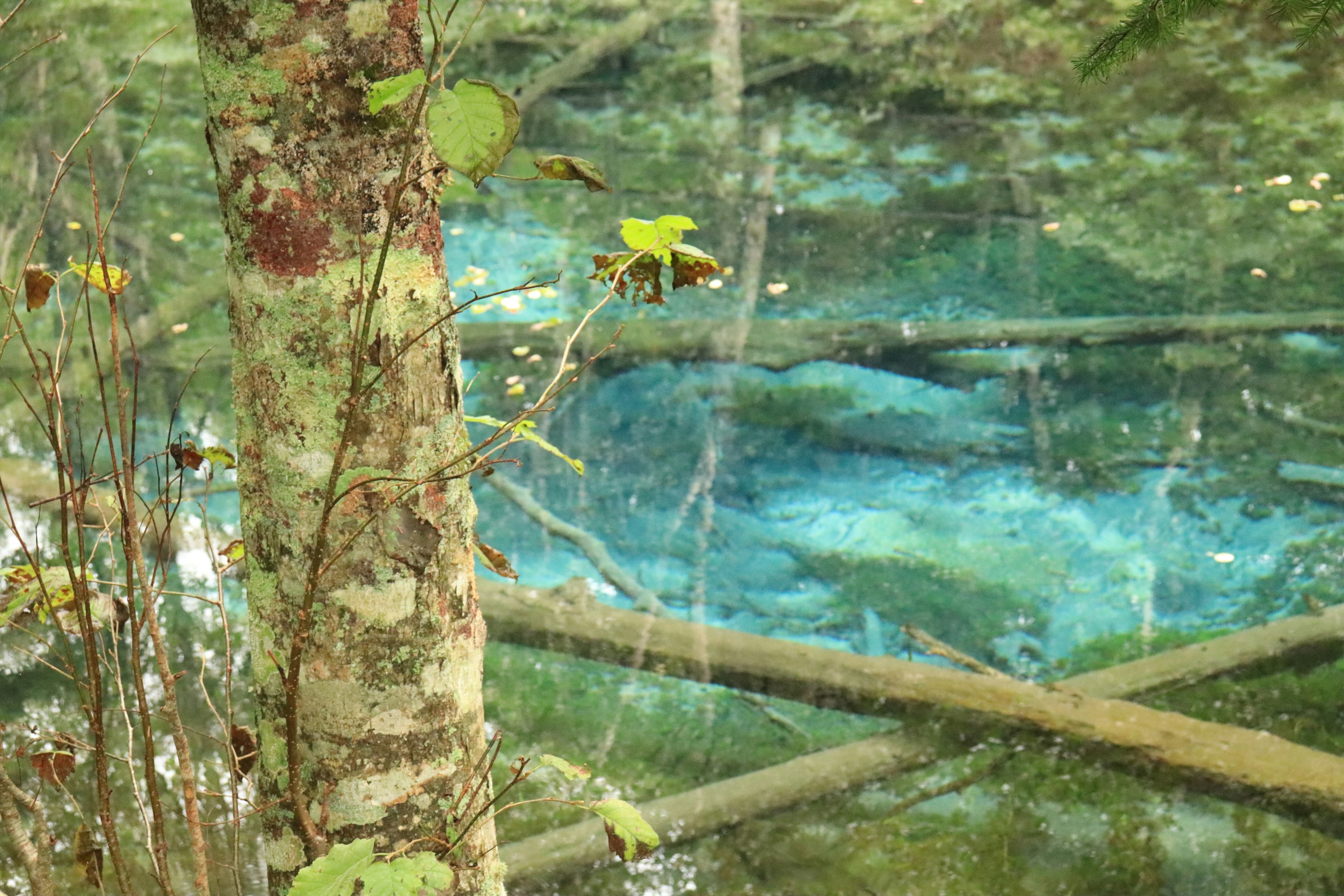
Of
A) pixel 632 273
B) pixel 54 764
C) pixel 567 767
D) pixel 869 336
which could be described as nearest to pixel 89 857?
pixel 54 764

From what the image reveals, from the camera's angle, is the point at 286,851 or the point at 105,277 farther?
the point at 286,851

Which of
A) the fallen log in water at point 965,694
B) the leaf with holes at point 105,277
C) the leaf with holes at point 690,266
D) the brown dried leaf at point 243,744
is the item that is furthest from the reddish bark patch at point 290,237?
the fallen log in water at point 965,694

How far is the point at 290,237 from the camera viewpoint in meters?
1.22

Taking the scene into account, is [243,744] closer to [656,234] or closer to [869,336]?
[656,234]

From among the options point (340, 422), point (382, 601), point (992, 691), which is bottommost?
point (992, 691)

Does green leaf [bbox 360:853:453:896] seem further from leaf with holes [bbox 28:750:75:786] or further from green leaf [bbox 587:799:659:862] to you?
leaf with holes [bbox 28:750:75:786]

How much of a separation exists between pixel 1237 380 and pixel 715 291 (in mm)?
2306

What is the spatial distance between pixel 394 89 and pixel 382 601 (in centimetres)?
56

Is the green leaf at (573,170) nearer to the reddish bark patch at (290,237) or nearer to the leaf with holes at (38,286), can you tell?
the reddish bark patch at (290,237)

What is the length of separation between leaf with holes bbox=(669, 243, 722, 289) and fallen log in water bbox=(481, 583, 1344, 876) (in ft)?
5.49

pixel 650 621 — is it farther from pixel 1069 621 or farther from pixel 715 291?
pixel 715 291

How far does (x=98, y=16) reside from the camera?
819 cm

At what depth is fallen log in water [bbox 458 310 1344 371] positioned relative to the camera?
498 centimetres

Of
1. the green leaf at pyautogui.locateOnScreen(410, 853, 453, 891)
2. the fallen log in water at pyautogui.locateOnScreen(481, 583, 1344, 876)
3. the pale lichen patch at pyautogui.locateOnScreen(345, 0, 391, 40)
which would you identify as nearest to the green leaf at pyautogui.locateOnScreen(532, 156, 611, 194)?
the pale lichen patch at pyautogui.locateOnScreen(345, 0, 391, 40)
